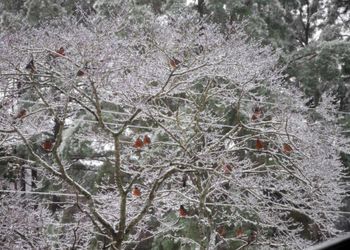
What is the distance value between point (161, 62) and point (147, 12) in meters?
3.35

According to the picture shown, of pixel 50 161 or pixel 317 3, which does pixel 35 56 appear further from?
pixel 317 3

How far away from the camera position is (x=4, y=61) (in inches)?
128

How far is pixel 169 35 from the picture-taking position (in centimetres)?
375

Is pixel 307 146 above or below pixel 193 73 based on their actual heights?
below

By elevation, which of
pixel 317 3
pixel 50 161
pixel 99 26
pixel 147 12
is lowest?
pixel 50 161

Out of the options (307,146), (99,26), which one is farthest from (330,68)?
(99,26)

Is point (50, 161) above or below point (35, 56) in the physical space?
below

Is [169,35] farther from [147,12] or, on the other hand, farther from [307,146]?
[147,12]

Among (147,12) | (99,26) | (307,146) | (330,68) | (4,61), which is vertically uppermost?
(147,12)

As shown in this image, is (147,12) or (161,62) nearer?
(161,62)

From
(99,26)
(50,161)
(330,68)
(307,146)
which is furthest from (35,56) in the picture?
(330,68)

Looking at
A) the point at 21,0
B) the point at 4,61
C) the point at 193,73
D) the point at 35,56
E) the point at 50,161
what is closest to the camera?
the point at 4,61

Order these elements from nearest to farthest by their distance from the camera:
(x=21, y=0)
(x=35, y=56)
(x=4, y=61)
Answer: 1. (x=4, y=61)
2. (x=35, y=56)
3. (x=21, y=0)

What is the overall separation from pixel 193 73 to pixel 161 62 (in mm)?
394
